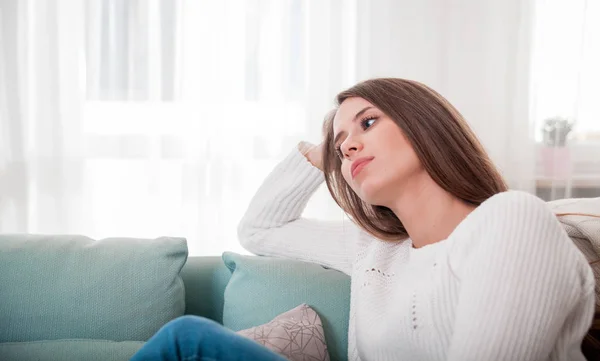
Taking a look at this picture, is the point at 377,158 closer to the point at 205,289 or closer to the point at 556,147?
the point at 205,289

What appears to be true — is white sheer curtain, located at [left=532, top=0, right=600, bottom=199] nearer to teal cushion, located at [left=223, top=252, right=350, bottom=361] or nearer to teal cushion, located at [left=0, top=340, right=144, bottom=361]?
teal cushion, located at [left=223, top=252, right=350, bottom=361]

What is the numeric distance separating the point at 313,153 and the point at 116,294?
69 cm

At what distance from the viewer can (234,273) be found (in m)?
1.77

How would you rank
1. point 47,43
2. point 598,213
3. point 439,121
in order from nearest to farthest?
1. point 439,121
2. point 598,213
3. point 47,43

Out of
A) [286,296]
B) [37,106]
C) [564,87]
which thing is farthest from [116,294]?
[564,87]

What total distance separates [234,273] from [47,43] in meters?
1.63

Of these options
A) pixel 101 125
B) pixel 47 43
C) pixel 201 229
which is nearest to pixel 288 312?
pixel 201 229

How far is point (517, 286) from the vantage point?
107 centimetres

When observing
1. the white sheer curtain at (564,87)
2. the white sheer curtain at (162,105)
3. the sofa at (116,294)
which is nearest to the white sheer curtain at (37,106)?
the white sheer curtain at (162,105)

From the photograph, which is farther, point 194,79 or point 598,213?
point 194,79

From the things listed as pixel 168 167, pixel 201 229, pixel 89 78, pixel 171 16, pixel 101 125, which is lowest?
pixel 201 229

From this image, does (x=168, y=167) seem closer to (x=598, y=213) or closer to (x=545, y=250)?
(x=598, y=213)

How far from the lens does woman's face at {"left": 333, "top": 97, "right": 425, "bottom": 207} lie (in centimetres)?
144

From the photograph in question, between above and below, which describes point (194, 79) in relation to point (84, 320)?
above
